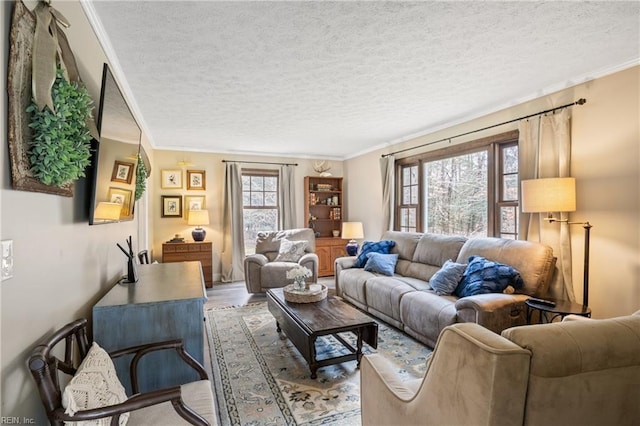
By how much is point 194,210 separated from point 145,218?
3.45 feet

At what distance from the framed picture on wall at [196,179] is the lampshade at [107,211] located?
386cm

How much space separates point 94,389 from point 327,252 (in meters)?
5.28

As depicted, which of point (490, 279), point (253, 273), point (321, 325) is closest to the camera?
point (321, 325)

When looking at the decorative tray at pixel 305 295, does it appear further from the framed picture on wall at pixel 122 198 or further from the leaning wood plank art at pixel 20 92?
the leaning wood plank art at pixel 20 92

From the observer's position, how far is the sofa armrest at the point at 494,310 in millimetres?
2539

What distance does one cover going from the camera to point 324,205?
6.86 metres

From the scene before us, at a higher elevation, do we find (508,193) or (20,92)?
(20,92)

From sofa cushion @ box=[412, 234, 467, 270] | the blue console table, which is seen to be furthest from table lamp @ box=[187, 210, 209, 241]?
the blue console table

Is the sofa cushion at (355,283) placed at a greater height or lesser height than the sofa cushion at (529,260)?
lesser

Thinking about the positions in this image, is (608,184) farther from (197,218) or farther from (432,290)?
(197,218)

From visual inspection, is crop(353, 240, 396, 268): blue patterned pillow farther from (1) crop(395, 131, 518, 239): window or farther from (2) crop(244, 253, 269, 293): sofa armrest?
(2) crop(244, 253, 269, 293): sofa armrest

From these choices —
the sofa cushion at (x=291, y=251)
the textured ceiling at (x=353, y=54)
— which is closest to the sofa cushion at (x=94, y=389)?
the textured ceiling at (x=353, y=54)

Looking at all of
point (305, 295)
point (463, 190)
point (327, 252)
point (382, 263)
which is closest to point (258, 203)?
point (327, 252)

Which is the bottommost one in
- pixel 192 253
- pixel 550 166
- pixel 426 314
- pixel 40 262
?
pixel 426 314
